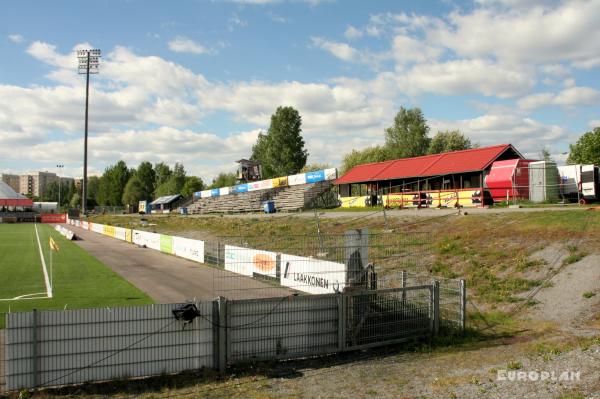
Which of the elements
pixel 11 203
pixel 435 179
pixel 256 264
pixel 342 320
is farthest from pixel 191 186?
pixel 342 320

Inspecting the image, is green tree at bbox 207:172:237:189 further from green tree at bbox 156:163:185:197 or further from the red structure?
the red structure

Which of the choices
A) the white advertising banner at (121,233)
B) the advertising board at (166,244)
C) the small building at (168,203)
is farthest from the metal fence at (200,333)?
the small building at (168,203)

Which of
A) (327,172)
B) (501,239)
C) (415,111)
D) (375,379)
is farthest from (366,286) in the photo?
(415,111)

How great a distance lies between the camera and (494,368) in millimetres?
8336

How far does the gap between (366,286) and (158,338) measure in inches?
193

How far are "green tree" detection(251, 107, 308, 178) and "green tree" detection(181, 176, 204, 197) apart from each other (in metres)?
48.8

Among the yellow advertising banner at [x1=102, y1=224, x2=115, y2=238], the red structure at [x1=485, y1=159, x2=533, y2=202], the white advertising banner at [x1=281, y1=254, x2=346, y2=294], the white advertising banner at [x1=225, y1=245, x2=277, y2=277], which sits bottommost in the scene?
the yellow advertising banner at [x1=102, y1=224, x2=115, y2=238]

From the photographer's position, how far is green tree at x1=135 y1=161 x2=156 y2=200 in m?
161

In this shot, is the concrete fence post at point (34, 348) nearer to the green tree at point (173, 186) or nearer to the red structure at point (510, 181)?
the red structure at point (510, 181)

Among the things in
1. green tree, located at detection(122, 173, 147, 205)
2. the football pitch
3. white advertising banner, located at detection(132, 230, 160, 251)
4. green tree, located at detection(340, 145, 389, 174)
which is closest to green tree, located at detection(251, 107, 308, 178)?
green tree, located at detection(340, 145, 389, 174)

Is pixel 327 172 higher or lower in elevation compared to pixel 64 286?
higher

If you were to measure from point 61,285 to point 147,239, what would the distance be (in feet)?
64.8

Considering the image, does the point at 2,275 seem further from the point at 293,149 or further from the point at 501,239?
the point at 293,149

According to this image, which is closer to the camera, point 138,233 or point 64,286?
point 64,286
